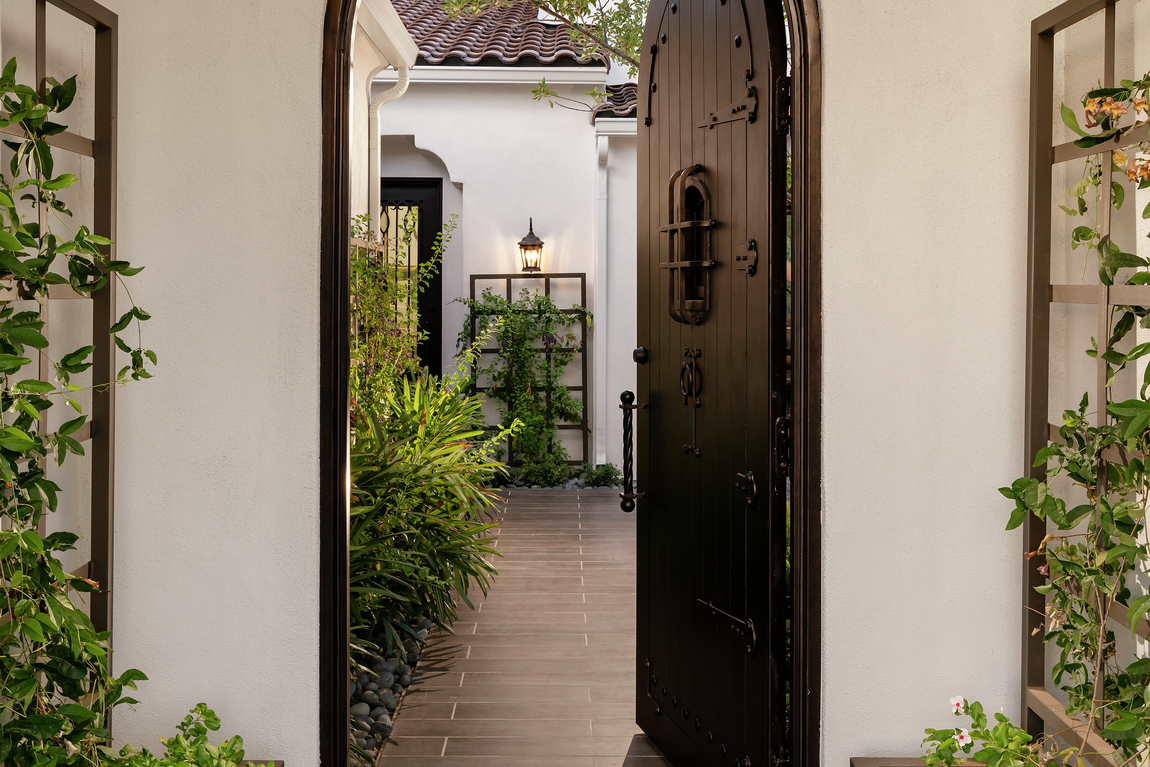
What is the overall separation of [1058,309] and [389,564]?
2.77m

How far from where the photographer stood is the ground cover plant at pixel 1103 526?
4.97 ft

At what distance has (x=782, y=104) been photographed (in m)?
A: 2.15

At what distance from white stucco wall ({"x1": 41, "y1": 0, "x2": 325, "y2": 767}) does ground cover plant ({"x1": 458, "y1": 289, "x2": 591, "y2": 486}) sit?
5.76 metres

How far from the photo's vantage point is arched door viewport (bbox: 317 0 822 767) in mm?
2006

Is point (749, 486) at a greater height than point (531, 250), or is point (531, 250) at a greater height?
point (531, 250)

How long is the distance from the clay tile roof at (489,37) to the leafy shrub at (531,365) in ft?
6.68

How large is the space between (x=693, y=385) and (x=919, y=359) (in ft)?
2.47


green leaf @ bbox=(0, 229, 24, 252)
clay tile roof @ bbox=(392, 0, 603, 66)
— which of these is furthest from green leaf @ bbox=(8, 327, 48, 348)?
clay tile roof @ bbox=(392, 0, 603, 66)

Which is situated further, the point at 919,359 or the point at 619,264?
the point at 619,264

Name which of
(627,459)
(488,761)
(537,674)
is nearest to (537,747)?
(488,761)

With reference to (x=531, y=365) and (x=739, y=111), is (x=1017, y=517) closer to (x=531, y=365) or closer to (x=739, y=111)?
(x=739, y=111)

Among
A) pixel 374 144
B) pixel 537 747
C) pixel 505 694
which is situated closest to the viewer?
pixel 537 747

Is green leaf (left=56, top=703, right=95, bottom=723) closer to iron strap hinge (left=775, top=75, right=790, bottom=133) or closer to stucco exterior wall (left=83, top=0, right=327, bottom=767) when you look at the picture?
stucco exterior wall (left=83, top=0, right=327, bottom=767)

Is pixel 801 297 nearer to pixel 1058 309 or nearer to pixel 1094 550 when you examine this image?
pixel 1058 309
